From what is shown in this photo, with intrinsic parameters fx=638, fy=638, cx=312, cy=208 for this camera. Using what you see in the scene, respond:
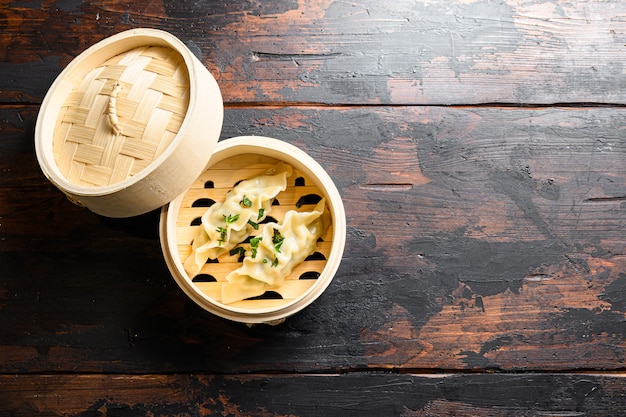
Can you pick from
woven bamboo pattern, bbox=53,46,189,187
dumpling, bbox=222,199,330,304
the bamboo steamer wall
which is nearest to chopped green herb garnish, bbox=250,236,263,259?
dumpling, bbox=222,199,330,304

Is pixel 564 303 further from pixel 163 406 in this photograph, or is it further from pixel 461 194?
pixel 163 406

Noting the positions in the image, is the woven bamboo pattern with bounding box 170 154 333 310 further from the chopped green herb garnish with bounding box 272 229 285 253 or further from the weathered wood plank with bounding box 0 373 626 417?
the weathered wood plank with bounding box 0 373 626 417

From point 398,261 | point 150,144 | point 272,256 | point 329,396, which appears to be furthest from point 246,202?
point 329,396

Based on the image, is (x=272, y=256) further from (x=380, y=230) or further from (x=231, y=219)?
(x=380, y=230)

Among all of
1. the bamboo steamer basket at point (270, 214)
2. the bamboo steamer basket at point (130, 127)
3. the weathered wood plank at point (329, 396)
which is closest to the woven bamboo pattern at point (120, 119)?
the bamboo steamer basket at point (130, 127)

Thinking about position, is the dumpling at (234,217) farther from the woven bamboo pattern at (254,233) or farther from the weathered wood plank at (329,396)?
the weathered wood plank at (329,396)

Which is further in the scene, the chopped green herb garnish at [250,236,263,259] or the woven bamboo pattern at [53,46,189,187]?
the chopped green herb garnish at [250,236,263,259]
